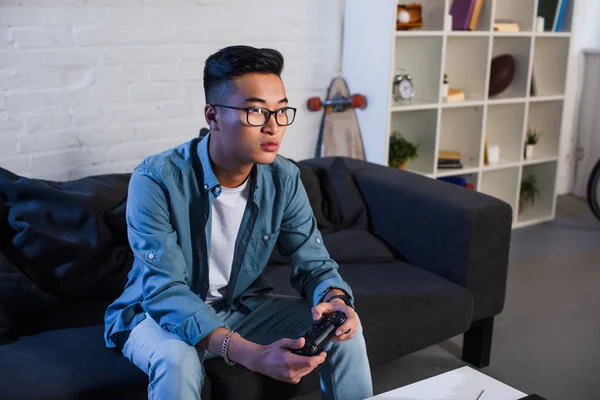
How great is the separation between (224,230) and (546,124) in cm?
317

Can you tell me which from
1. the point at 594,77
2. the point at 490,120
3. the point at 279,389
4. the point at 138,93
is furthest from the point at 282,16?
the point at 594,77

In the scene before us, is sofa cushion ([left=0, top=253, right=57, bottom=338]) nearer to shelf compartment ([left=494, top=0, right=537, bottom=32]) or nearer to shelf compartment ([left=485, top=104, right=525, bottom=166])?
shelf compartment ([left=485, top=104, right=525, bottom=166])

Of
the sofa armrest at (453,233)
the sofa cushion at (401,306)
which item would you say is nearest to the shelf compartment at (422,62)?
the sofa armrest at (453,233)

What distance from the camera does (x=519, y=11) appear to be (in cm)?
411

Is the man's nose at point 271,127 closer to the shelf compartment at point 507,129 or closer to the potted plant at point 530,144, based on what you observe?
the shelf compartment at point 507,129

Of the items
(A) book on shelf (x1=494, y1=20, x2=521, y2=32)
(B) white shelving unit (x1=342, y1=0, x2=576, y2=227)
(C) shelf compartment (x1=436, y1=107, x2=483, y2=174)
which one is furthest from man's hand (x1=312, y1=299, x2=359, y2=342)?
(A) book on shelf (x1=494, y1=20, x2=521, y2=32)

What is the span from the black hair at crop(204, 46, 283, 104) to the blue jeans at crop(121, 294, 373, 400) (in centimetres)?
58

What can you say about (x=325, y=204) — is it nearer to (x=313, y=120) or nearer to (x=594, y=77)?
A: (x=313, y=120)

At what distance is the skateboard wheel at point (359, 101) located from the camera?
3.60 metres

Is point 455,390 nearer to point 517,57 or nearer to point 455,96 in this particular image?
point 455,96

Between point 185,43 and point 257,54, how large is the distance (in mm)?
1439

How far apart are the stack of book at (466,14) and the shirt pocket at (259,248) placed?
232cm

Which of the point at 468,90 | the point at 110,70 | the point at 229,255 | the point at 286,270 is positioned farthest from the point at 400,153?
the point at 229,255

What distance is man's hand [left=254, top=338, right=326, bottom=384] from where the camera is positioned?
1.50m
